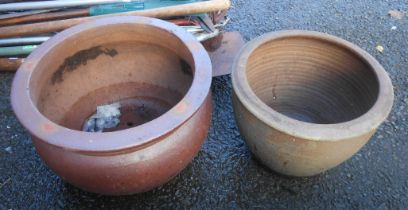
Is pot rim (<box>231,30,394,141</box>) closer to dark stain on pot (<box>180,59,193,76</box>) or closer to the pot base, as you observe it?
dark stain on pot (<box>180,59,193,76</box>)

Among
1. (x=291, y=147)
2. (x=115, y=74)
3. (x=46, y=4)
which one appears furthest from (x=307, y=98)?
(x=46, y=4)

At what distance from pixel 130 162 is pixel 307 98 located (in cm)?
126

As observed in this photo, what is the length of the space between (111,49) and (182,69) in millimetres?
440

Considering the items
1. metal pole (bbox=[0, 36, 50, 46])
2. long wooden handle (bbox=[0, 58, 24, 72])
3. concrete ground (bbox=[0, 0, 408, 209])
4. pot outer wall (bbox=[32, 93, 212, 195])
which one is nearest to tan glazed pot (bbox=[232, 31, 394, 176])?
concrete ground (bbox=[0, 0, 408, 209])

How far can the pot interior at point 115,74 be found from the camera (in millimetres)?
1856

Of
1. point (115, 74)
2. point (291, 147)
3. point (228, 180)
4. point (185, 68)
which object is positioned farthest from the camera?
point (115, 74)

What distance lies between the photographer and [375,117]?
1587mm

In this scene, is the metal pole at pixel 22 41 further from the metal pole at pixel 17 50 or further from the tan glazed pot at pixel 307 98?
the tan glazed pot at pixel 307 98

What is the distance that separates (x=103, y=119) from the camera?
6.93 ft

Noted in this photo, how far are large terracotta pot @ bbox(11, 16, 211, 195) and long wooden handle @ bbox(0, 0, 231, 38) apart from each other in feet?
1.33

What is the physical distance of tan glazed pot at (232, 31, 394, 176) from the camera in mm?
1574

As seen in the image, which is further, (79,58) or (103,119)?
(103,119)

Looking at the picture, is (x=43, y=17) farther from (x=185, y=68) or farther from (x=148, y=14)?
(x=185, y=68)

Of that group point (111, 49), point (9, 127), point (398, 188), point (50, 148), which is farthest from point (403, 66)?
point (9, 127)
